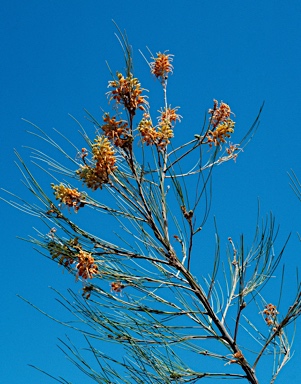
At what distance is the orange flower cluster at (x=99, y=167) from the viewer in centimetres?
288

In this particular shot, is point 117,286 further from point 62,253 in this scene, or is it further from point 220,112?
point 220,112

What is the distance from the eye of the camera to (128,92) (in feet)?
9.70

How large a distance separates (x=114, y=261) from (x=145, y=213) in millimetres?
325

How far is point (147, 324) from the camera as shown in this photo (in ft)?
9.79

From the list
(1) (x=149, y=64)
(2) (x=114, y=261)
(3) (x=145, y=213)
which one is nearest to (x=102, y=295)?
(2) (x=114, y=261)

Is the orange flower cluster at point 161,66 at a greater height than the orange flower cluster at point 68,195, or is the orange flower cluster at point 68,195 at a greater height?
the orange flower cluster at point 161,66

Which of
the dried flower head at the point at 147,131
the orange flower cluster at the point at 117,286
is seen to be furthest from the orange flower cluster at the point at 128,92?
the orange flower cluster at the point at 117,286

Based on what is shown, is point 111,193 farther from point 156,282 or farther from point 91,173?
point 156,282

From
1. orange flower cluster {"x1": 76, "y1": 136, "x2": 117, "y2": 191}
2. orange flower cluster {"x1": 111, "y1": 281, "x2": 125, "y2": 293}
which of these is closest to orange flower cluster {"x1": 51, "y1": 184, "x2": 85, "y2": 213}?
orange flower cluster {"x1": 76, "y1": 136, "x2": 117, "y2": 191}

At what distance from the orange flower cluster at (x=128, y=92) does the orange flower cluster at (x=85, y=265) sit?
80 centimetres

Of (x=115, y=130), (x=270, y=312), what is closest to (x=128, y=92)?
(x=115, y=130)

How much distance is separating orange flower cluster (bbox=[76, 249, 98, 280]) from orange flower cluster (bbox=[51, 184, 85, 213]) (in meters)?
0.30

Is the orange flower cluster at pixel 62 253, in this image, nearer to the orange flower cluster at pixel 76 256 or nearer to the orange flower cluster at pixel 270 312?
the orange flower cluster at pixel 76 256

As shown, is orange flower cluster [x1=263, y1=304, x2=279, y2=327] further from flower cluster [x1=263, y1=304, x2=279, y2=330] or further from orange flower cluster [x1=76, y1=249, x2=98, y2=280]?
orange flower cluster [x1=76, y1=249, x2=98, y2=280]
